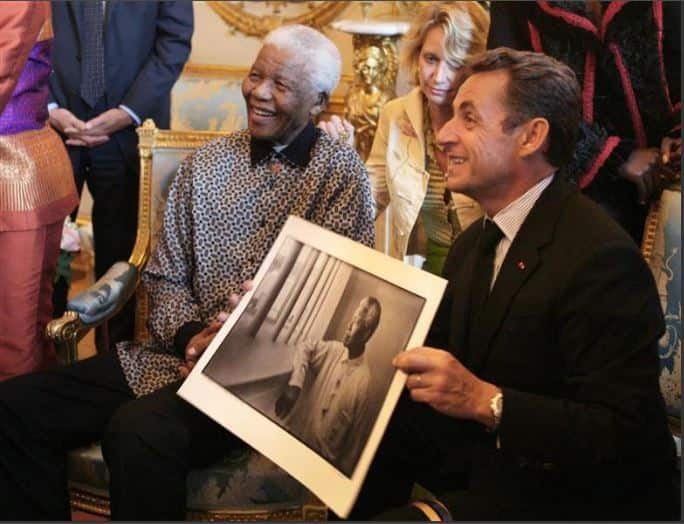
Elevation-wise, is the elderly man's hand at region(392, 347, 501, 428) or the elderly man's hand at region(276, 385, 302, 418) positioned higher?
the elderly man's hand at region(392, 347, 501, 428)

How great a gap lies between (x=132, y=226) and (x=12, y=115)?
893mm

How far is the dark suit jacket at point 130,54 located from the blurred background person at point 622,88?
52.0 inches

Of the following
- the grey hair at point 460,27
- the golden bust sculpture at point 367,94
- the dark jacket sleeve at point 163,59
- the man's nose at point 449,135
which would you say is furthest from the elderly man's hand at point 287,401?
the golden bust sculpture at point 367,94

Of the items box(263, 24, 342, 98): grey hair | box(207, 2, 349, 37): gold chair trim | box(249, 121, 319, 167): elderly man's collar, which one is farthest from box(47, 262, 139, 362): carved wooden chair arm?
box(207, 2, 349, 37): gold chair trim

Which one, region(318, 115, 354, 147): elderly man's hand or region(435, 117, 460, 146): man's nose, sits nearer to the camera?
region(435, 117, 460, 146): man's nose

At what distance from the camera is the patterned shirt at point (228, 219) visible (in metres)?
2.24

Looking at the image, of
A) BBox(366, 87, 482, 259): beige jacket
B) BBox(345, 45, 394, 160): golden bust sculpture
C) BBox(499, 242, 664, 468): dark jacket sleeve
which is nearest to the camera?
BBox(499, 242, 664, 468): dark jacket sleeve

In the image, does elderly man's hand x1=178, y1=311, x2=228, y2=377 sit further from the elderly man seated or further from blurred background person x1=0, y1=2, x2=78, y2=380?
blurred background person x1=0, y1=2, x2=78, y2=380

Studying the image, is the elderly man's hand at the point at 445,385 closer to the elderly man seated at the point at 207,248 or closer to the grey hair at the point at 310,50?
the elderly man seated at the point at 207,248

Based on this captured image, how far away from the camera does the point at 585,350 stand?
1547 mm

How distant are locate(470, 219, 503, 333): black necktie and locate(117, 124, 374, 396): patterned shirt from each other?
0.51m

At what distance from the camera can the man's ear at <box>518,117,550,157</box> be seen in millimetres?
1696

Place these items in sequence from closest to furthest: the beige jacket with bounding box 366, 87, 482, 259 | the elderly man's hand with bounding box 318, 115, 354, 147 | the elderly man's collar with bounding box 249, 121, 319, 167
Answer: the elderly man's collar with bounding box 249, 121, 319, 167, the elderly man's hand with bounding box 318, 115, 354, 147, the beige jacket with bounding box 366, 87, 482, 259

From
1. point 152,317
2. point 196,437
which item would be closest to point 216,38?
point 152,317
